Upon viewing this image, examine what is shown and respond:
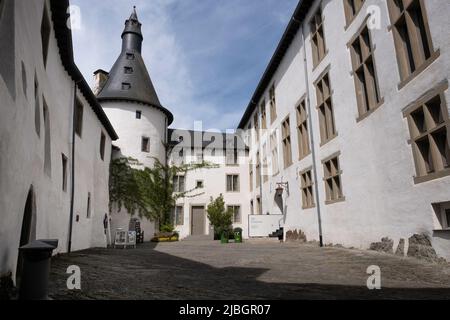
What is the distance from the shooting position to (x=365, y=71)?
32.4 ft

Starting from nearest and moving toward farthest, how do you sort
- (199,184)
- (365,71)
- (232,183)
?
(365,71) → (199,184) → (232,183)

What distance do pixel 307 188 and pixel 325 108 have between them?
396cm

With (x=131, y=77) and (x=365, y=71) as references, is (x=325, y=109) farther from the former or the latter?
(x=131, y=77)

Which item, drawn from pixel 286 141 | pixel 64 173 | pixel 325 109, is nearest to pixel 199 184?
pixel 286 141

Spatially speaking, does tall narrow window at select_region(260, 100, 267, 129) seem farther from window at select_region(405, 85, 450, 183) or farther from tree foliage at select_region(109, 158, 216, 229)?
window at select_region(405, 85, 450, 183)

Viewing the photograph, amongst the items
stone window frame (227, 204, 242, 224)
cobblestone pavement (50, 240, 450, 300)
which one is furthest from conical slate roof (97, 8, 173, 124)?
cobblestone pavement (50, 240, 450, 300)

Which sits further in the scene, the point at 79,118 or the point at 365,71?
the point at 79,118

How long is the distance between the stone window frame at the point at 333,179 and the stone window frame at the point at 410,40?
4150 millimetres

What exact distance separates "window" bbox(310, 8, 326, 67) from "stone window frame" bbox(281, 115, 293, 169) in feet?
13.1

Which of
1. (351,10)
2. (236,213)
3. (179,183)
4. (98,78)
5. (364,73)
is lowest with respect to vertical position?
(236,213)

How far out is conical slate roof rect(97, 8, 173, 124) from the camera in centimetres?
2531

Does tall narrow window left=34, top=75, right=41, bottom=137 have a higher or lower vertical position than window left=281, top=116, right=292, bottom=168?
lower

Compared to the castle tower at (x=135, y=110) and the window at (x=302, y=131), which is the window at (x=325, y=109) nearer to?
the window at (x=302, y=131)
